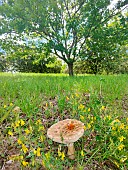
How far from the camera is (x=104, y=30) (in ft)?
26.2

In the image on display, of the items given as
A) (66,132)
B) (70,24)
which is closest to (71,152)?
(66,132)

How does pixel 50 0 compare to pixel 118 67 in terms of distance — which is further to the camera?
pixel 118 67

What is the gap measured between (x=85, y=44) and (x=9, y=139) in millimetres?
7816

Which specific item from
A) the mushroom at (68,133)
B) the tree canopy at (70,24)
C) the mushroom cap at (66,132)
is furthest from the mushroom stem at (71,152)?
the tree canopy at (70,24)

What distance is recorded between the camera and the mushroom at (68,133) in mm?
1698

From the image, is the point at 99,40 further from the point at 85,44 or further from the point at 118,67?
the point at 118,67

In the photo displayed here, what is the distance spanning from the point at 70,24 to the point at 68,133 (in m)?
6.38

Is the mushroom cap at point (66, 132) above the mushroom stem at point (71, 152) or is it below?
above

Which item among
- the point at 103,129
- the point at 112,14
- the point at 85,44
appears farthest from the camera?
the point at 85,44

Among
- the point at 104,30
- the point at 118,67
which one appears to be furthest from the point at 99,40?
the point at 118,67

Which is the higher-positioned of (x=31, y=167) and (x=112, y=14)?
(x=112, y=14)

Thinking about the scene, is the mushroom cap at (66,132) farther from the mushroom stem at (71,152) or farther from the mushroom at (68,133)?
the mushroom stem at (71,152)

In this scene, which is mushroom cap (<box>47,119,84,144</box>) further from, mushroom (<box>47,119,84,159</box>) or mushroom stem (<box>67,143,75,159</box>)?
mushroom stem (<box>67,143,75,159</box>)

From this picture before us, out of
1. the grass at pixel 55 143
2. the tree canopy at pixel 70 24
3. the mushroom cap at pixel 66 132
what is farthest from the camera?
the tree canopy at pixel 70 24
